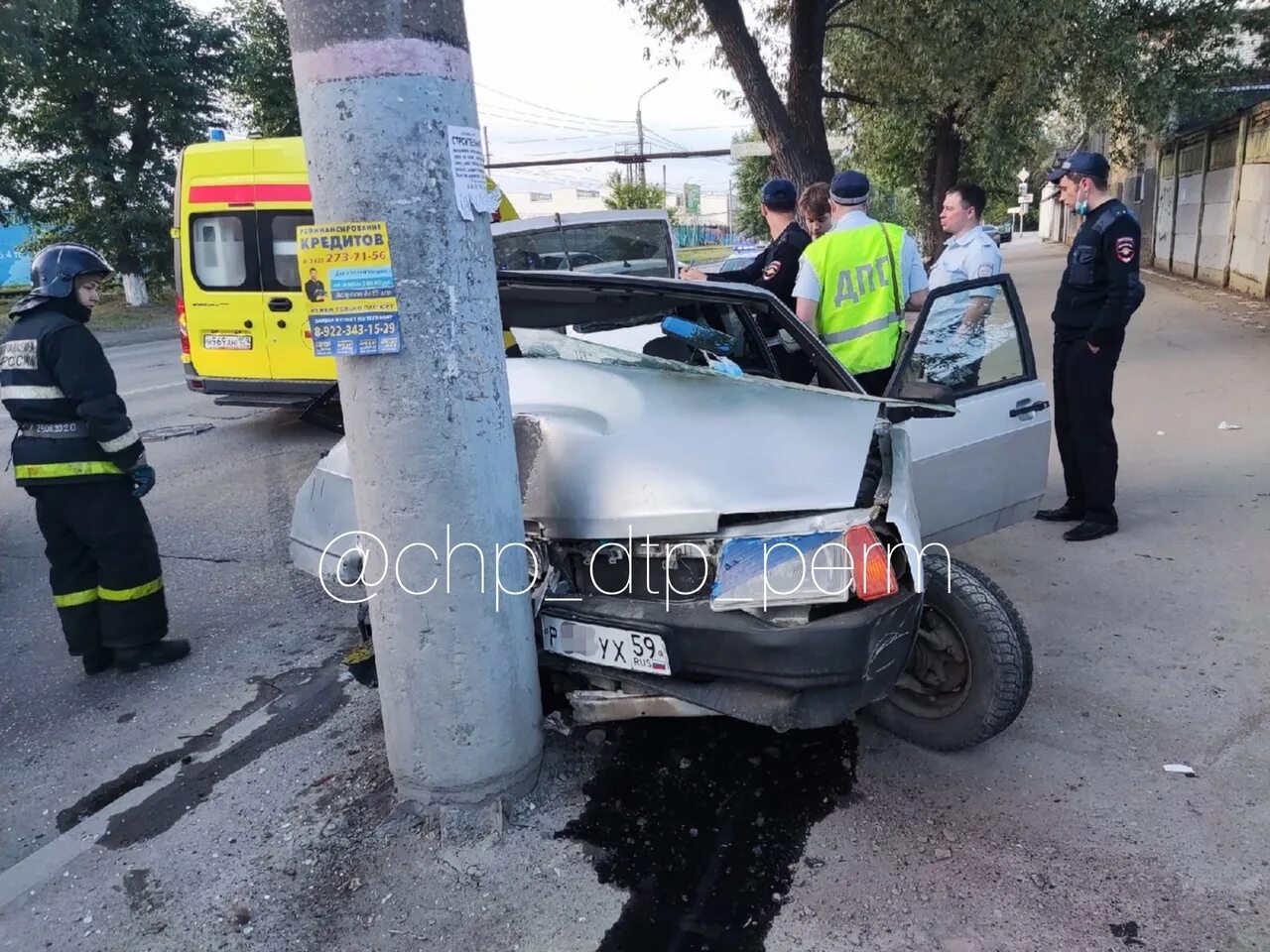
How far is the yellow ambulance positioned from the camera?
791cm

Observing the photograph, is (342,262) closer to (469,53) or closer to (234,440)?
(469,53)

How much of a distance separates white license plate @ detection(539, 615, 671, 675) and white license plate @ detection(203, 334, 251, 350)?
6.39m

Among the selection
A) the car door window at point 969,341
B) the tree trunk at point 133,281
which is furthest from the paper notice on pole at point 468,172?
the tree trunk at point 133,281

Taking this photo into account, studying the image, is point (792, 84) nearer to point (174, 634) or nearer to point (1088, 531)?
point (1088, 531)

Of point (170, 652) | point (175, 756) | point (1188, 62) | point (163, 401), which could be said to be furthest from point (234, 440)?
point (1188, 62)

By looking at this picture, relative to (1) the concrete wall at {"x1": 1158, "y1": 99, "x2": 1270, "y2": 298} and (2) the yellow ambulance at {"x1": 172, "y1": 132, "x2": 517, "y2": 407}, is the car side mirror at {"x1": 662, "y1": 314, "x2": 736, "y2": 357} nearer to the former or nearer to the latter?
(2) the yellow ambulance at {"x1": 172, "y1": 132, "x2": 517, "y2": 407}

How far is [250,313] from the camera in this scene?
26.6 feet

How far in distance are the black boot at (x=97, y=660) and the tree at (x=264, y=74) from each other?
23822 millimetres

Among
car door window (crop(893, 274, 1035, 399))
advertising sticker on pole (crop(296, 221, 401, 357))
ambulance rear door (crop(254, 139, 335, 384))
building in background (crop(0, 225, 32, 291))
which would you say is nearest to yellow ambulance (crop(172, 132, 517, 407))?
ambulance rear door (crop(254, 139, 335, 384))

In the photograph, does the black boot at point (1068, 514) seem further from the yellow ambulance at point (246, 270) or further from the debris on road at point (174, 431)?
the debris on road at point (174, 431)

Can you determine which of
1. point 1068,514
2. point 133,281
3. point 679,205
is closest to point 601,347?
point 1068,514

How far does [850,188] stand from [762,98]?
716cm

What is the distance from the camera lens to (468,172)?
2.37 metres

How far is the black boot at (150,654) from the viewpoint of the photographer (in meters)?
3.98
